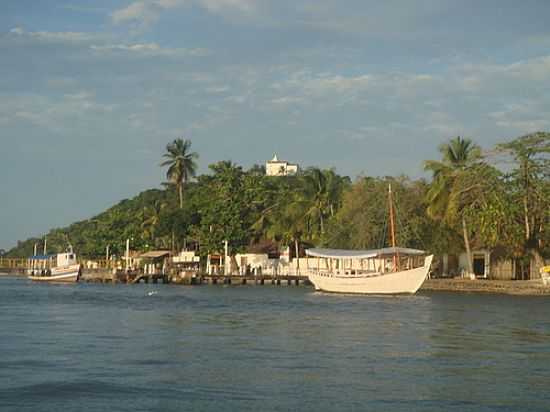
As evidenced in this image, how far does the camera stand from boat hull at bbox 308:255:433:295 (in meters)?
55.9

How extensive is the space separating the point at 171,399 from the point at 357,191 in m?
52.7

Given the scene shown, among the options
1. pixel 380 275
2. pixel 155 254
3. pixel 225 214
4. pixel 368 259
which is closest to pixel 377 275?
pixel 380 275

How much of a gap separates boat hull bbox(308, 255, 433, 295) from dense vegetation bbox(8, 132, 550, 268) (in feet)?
19.5

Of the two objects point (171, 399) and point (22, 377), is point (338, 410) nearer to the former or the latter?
point (171, 399)

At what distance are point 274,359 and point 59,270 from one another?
206 feet

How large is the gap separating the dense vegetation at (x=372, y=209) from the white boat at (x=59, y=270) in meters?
10.6

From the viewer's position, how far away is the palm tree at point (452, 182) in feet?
202

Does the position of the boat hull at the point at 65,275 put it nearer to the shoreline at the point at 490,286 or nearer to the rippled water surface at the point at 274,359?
the shoreline at the point at 490,286

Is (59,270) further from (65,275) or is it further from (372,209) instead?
(372,209)

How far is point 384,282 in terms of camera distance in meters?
56.8

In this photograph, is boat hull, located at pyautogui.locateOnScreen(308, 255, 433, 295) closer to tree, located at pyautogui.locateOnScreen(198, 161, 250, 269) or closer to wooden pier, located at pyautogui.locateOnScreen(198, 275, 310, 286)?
wooden pier, located at pyautogui.locateOnScreen(198, 275, 310, 286)

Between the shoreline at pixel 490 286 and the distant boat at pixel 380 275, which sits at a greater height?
the distant boat at pixel 380 275

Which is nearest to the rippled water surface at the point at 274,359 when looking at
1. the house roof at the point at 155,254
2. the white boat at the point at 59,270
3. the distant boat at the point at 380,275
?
the distant boat at the point at 380,275

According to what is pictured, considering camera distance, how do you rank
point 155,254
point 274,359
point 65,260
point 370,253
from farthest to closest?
point 155,254 < point 65,260 < point 370,253 < point 274,359
